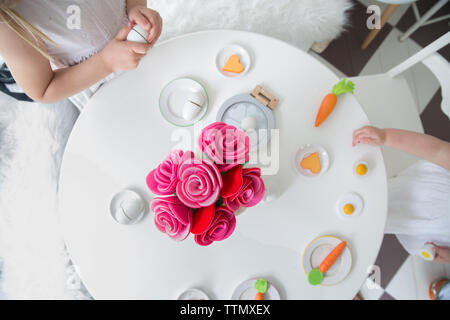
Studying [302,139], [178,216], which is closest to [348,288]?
[302,139]

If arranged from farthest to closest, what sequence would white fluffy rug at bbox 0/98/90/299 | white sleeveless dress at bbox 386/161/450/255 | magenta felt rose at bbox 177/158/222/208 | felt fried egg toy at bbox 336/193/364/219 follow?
white fluffy rug at bbox 0/98/90/299
white sleeveless dress at bbox 386/161/450/255
felt fried egg toy at bbox 336/193/364/219
magenta felt rose at bbox 177/158/222/208

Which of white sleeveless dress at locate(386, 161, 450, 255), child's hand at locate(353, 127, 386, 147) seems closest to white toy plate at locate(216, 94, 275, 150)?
child's hand at locate(353, 127, 386, 147)

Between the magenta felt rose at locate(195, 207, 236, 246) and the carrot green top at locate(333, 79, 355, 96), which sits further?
the carrot green top at locate(333, 79, 355, 96)

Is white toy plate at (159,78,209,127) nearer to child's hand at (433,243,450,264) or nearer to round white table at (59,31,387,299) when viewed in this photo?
round white table at (59,31,387,299)

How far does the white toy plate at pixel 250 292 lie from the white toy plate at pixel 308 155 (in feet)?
1.04

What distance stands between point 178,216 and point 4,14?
0.57m

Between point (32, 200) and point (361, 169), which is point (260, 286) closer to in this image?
point (361, 169)

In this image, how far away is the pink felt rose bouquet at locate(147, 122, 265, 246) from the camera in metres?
0.47

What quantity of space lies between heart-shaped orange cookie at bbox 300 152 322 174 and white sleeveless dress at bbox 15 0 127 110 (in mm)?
683

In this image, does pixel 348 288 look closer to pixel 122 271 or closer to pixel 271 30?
pixel 122 271

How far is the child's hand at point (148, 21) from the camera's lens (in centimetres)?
73

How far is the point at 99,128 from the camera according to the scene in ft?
2.59

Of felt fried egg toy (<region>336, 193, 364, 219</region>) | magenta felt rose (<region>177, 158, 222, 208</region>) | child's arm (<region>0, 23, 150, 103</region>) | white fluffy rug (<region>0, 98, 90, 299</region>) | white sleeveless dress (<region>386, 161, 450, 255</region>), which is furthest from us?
white fluffy rug (<region>0, 98, 90, 299</region>)

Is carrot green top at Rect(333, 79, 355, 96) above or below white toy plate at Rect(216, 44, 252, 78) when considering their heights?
above
